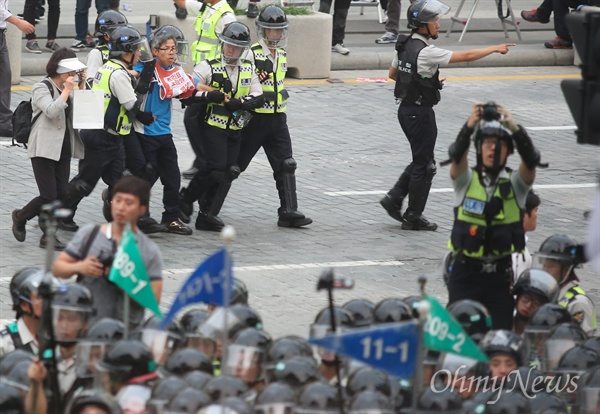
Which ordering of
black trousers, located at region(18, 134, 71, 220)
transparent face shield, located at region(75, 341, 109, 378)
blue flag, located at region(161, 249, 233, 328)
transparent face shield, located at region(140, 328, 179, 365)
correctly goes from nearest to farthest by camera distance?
blue flag, located at region(161, 249, 233, 328), transparent face shield, located at region(75, 341, 109, 378), transparent face shield, located at region(140, 328, 179, 365), black trousers, located at region(18, 134, 71, 220)

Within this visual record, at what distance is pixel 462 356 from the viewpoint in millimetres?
6523

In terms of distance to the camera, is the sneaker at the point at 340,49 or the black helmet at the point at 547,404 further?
the sneaker at the point at 340,49

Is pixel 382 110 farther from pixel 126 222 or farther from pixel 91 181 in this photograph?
pixel 126 222

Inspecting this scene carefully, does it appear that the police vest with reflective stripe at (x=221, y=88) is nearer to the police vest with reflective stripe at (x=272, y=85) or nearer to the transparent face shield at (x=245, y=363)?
the police vest with reflective stripe at (x=272, y=85)

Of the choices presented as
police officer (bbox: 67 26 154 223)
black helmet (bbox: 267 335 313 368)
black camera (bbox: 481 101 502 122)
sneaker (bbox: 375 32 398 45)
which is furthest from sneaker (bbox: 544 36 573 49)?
black helmet (bbox: 267 335 313 368)

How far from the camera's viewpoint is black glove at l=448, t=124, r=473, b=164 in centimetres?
788

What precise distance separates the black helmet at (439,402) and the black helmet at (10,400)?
184 centimetres

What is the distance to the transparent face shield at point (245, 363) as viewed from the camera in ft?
21.9

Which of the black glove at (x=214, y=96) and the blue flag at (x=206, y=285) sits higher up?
the blue flag at (x=206, y=285)

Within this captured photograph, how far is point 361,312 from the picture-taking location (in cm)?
756

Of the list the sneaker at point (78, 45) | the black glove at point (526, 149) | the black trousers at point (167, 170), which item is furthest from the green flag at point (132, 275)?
the sneaker at point (78, 45)

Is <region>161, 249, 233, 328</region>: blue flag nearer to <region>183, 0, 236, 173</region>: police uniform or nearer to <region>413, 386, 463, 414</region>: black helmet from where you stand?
<region>413, 386, 463, 414</region>: black helmet

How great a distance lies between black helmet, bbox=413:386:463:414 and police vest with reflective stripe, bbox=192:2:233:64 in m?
8.18

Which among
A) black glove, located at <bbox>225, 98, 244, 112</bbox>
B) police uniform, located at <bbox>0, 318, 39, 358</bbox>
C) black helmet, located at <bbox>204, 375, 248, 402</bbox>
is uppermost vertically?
black helmet, located at <bbox>204, 375, 248, 402</bbox>
